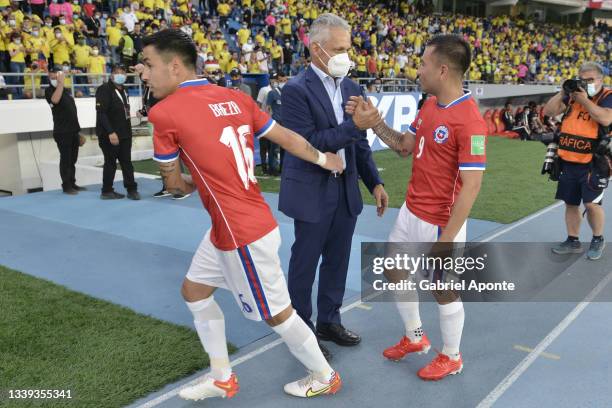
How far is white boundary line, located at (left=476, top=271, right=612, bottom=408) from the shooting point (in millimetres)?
3176

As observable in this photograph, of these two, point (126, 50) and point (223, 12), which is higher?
point (223, 12)

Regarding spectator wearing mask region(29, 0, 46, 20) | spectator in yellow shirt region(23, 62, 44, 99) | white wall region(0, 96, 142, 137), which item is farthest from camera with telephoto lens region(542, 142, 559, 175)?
spectator wearing mask region(29, 0, 46, 20)

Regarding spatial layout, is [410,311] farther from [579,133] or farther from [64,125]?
[64,125]

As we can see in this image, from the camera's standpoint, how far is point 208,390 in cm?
308

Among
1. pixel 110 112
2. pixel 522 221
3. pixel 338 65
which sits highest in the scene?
Result: pixel 338 65

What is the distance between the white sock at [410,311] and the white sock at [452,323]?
0.25 meters

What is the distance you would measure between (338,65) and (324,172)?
0.66 metres

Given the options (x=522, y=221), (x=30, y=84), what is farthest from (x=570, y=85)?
(x=30, y=84)

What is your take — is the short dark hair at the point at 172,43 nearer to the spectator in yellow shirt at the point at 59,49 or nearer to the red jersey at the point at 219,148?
the red jersey at the point at 219,148

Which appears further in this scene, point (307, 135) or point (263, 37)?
point (263, 37)

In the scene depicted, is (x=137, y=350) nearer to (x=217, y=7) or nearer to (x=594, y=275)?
(x=594, y=275)

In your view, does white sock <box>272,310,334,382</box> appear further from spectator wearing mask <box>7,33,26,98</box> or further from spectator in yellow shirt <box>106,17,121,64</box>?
spectator in yellow shirt <box>106,17,121,64</box>

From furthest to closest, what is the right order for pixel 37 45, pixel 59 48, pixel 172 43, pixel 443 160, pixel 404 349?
pixel 59 48, pixel 37 45, pixel 404 349, pixel 443 160, pixel 172 43

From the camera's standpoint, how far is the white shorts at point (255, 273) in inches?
108
